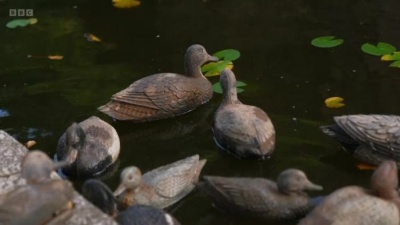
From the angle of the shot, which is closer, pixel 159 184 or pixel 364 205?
pixel 364 205

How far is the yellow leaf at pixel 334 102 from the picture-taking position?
7062 mm

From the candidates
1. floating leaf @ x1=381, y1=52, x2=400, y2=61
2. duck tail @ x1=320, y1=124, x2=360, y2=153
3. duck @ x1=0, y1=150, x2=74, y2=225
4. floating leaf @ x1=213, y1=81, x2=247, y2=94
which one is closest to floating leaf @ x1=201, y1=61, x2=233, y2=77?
floating leaf @ x1=213, y1=81, x2=247, y2=94

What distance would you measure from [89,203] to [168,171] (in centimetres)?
108

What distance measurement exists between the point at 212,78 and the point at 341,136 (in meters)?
1.91

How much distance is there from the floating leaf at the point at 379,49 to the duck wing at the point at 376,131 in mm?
1587

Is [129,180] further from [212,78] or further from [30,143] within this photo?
[212,78]

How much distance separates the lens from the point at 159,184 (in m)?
5.75

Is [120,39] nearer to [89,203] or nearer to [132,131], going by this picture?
[132,131]

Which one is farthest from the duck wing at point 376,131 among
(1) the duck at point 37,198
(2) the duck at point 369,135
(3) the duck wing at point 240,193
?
(1) the duck at point 37,198

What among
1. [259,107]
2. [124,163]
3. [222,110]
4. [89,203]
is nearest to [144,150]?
[124,163]

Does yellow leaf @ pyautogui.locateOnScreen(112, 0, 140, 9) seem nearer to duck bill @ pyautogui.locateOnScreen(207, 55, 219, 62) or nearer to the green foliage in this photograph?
the green foliage

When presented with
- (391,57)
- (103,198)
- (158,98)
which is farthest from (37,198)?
(391,57)

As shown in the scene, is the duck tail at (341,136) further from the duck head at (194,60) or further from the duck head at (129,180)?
the duck head at (129,180)

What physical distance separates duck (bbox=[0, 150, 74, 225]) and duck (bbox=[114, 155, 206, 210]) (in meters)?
0.90
